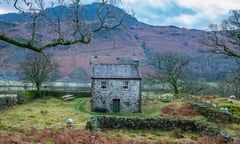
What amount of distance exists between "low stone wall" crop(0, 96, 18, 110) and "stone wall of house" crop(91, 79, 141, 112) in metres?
10.5

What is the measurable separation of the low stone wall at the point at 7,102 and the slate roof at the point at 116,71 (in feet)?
36.5

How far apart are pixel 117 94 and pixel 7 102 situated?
45.9 ft

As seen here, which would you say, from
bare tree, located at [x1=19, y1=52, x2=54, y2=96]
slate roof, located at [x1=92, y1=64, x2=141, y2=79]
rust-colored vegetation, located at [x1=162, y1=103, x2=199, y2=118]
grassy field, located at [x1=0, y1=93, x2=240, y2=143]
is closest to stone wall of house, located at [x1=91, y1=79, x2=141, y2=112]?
slate roof, located at [x1=92, y1=64, x2=141, y2=79]

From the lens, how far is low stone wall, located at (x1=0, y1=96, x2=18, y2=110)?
36.6 meters

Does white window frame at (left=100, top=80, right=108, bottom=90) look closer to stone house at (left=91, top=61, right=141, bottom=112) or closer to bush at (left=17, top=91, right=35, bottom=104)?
stone house at (left=91, top=61, right=141, bottom=112)

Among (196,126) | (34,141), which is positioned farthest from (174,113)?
(34,141)

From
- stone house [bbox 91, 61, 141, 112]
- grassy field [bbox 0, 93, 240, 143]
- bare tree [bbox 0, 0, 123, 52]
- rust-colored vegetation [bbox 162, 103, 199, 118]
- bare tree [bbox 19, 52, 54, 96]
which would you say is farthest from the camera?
bare tree [bbox 19, 52, 54, 96]

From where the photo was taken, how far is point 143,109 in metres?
40.9

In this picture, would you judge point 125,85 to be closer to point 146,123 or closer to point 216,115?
point 216,115

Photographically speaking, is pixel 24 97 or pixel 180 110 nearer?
pixel 180 110

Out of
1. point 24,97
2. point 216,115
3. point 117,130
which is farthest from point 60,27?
point 24,97

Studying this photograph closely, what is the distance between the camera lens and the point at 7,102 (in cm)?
3838

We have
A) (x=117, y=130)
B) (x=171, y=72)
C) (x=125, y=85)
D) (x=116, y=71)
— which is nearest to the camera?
(x=117, y=130)

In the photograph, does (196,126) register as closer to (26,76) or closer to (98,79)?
(98,79)
